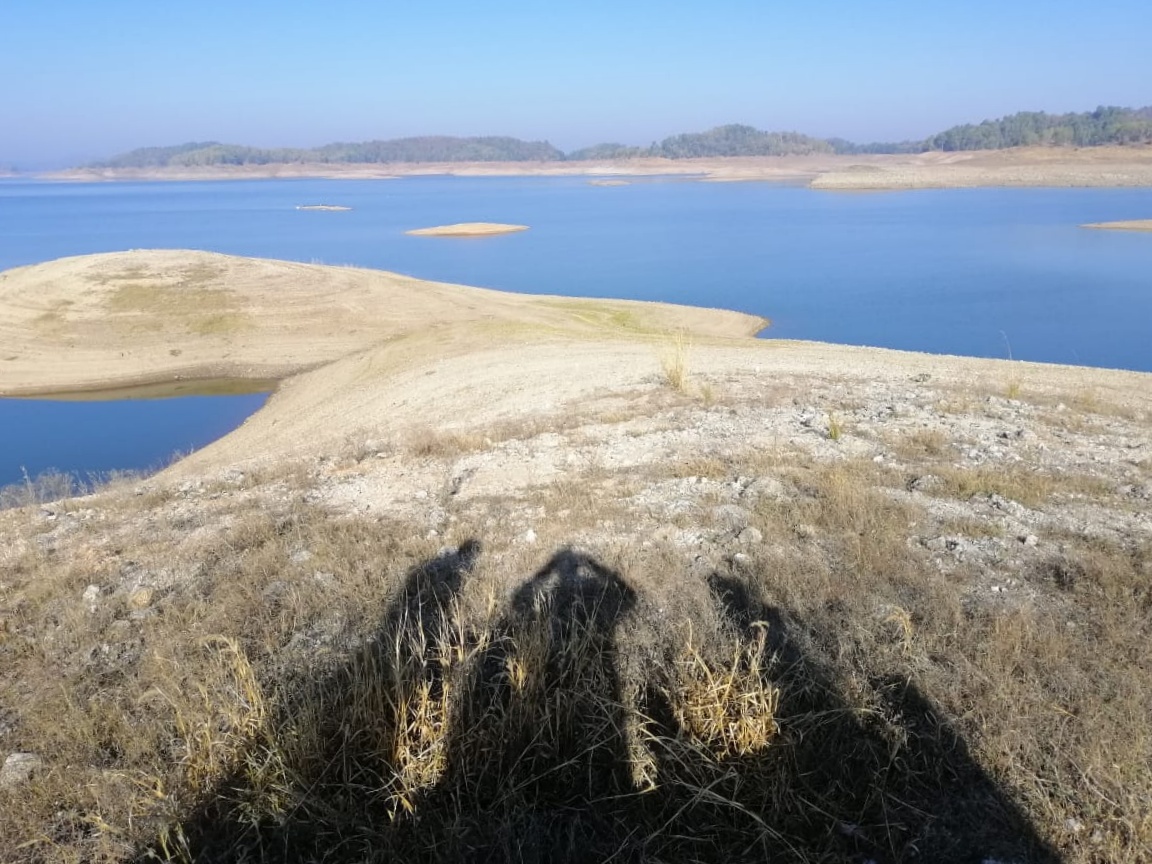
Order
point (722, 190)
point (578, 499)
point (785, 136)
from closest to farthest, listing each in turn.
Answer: point (578, 499) < point (722, 190) < point (785, 136)

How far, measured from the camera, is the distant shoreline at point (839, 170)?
92.3 m

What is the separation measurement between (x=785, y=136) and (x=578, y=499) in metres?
212

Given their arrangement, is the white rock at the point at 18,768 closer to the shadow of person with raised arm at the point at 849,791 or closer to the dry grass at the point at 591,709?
the dry grass at the point at 591,709

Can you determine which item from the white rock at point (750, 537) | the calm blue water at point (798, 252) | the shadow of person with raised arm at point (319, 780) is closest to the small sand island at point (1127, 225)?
the calm blue water at point (798, 252)

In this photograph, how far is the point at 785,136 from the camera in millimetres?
197125

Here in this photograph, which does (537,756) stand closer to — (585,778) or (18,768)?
(585,778)

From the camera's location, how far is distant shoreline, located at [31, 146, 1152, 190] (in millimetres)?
92312

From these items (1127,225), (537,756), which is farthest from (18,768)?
(1127,225)

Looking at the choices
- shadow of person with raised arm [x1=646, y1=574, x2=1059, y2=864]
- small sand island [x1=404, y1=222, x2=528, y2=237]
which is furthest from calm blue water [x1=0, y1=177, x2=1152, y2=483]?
shadow of person with raised arm [x1=646, y1=574, x2=1059, y2=864]

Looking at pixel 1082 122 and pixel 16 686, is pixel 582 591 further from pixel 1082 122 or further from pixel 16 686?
pixel 1082 122

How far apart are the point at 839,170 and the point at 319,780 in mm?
149276

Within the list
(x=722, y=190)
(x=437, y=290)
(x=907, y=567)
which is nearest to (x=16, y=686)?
(x=907, y=567)

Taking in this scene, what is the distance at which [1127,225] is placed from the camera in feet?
157

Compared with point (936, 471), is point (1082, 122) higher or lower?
higher
